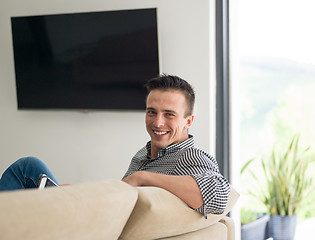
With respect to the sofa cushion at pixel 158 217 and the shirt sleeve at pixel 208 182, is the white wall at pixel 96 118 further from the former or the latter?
the sofa cushion at pixel 158 217

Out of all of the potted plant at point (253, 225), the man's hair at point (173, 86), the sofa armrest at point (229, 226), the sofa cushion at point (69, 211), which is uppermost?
the man's hair at point (173, 86)

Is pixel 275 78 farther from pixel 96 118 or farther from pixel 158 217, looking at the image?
pixel 158 217

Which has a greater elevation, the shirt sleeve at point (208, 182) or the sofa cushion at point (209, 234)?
the shirt sleeve at point (208, 182)

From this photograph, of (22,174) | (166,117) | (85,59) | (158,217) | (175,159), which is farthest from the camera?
(85,59)

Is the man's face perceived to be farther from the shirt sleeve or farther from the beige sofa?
the beige sofa

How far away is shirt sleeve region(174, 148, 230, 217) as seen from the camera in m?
1.56

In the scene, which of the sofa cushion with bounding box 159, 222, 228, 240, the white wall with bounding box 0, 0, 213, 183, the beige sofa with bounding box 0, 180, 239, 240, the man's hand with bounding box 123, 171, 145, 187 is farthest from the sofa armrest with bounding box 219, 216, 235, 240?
the white wall with bounding box 0, 0, 213, 183

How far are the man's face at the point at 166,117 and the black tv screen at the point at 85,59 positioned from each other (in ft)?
5.33

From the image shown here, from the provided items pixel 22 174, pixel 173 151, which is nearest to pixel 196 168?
pixel 173 151

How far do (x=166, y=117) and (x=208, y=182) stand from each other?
530mm

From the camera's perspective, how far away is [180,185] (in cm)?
154

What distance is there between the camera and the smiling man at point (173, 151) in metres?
1.60

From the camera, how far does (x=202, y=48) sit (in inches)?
144

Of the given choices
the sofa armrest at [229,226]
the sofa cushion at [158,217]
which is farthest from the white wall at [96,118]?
the sofa cushion at [158,217]
